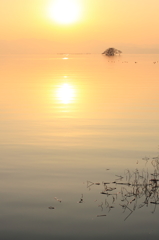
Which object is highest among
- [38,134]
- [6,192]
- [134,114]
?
[134,114]

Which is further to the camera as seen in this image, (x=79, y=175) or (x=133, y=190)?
(x=79, y=175)

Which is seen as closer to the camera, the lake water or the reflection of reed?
the lake water

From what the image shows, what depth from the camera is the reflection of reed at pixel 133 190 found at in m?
9.52

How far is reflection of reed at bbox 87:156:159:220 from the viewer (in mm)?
9524

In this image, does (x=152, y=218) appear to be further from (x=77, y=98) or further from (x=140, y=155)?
(x=77, y=98)

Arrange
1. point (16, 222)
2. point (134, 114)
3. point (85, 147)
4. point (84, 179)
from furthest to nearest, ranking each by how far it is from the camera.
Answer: point (134, 114)
point (85, 147)
point (84, 179)
point (16, 222)

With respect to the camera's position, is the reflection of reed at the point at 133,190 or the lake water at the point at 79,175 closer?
the lake water at the point at 79,175

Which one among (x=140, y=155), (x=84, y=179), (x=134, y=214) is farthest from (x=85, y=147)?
(x=134, y=214)

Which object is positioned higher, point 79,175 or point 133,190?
point 79,175

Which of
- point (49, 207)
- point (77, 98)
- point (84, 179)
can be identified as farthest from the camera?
point (77, 98)

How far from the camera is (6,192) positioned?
10.3 metres

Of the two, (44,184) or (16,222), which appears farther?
(44,184)

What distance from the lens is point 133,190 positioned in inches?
404

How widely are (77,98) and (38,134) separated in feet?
51.3
